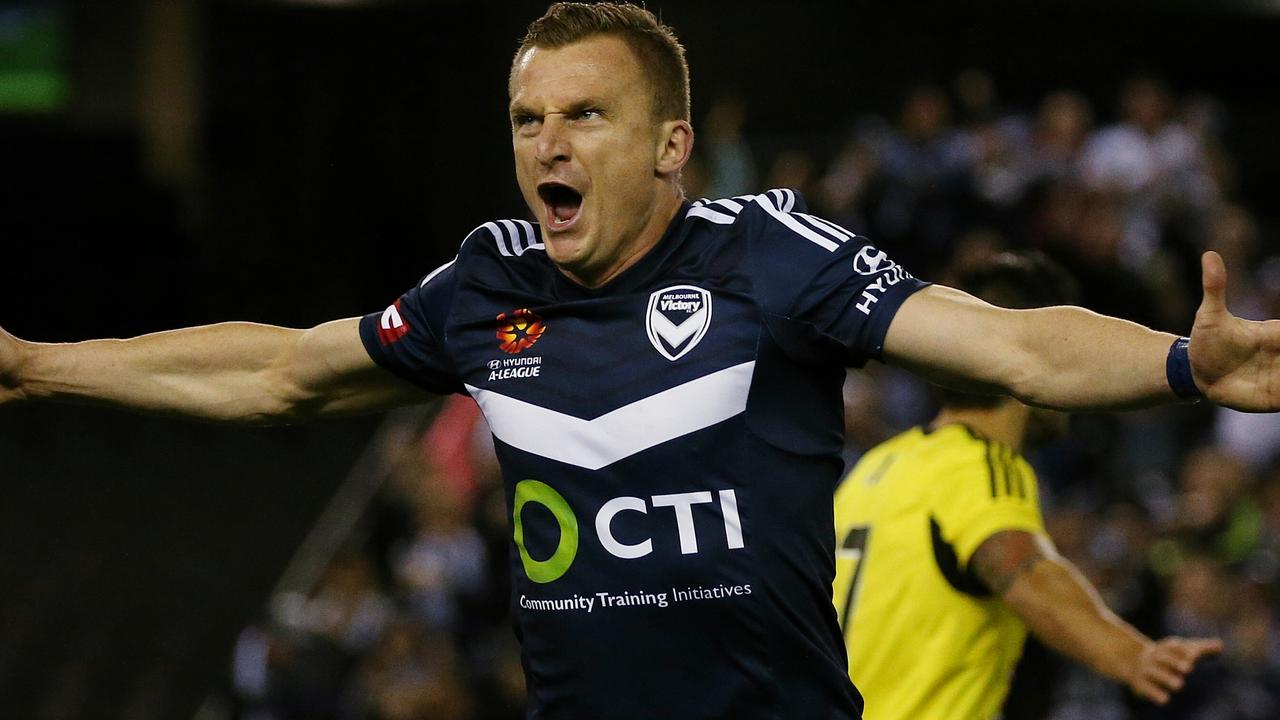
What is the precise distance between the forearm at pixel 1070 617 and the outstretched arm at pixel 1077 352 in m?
1.23

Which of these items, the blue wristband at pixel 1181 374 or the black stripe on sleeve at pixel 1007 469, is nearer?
the blue wristband at pixel 1181 374

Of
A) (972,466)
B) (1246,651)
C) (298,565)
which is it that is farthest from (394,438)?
(972,466)

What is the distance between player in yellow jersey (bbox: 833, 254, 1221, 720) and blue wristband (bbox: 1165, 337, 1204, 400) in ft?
4.69

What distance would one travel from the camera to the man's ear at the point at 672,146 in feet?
11.7

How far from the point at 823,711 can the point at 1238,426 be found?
7.82m

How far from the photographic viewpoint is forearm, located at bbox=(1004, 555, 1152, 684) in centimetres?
418

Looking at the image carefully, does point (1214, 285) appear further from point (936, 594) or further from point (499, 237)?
point (936, 594)

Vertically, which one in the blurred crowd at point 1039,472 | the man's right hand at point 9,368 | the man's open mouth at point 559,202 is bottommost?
the blurred crowd at point 1039,472

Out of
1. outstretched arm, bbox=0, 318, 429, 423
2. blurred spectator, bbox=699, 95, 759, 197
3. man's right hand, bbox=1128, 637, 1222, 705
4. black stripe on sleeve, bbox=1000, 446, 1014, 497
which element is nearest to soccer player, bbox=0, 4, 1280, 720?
outstretched arm, bbox=0, 318, 429, 423

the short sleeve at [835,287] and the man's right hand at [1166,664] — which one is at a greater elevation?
the short sleeve at [835,287]

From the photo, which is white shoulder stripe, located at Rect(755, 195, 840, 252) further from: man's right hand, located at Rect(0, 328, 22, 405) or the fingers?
man's right hand, located at Rect(0, 328, 22, 405)

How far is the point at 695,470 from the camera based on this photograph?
10.8 ft

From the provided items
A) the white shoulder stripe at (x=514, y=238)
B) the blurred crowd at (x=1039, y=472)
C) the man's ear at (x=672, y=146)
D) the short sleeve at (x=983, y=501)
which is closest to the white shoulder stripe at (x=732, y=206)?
the man's ear at (x=672, y=146)

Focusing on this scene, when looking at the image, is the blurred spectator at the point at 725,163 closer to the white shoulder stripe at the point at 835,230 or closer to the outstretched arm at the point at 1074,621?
the outstretched arm at the point at 1074,621
